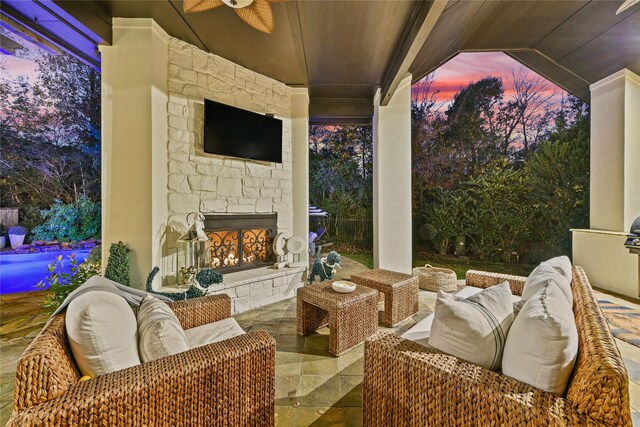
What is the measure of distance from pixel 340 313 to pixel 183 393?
1.27 m

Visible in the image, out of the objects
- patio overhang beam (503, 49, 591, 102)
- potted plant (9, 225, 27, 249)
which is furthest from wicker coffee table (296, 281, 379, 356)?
potted plant (9, 225, 27, 249)

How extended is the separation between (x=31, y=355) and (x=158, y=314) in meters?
0.47

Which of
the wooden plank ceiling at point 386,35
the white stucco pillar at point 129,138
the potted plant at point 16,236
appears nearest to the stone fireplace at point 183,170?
the white stucco pillar at point 129,138

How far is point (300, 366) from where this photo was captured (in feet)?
6.43

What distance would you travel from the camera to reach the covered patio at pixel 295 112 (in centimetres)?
229

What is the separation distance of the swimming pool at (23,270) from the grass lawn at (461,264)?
18.1 feet

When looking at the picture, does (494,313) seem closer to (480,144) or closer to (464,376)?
(464,376)

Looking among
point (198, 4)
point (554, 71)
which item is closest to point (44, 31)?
point (198, 4)

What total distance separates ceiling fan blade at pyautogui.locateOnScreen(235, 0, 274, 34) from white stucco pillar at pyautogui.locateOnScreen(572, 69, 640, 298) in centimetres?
463

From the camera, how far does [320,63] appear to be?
3352 mm

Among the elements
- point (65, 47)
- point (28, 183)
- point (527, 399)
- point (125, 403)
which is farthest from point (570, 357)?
point (28, 183)

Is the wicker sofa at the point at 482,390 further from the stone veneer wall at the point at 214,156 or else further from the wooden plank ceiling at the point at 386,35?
the stone veneer wall at the point at 214,156

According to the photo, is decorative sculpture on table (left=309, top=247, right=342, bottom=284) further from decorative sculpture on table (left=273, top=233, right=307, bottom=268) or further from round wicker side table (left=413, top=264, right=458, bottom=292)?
round wicker side table (left=413, top=264, right=458, bottom=292)

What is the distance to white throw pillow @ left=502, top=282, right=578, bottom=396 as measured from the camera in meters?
0.85
